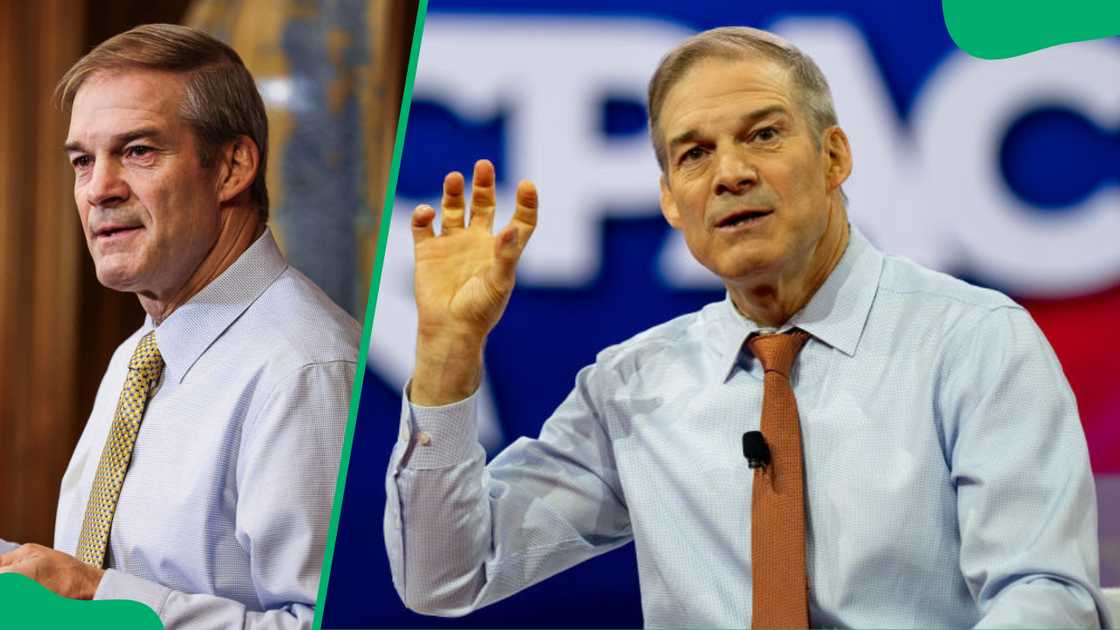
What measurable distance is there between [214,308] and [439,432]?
0.52m

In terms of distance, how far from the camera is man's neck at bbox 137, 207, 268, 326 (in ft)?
7.20

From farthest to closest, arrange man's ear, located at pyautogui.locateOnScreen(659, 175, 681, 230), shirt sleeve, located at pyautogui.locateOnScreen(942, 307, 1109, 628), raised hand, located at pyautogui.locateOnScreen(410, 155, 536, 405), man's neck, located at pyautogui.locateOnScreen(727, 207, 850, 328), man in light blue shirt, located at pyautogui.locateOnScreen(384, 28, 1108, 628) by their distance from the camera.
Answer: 1. man's ear, located at pyautogui.locateOnScreen(659, 175, 681, 230)
2. man's neck, located at pyautogui.locateOnScreen(727, 207, 850, 328)
3. raised hand, located at pyautogui.locateOnScreen(410, 155, 536, 405)
4. man in light blue shirt, located at pyautogui.locateOnScreen(384, 28, 1108, 628)
5. shirt sleeve, located at pyautogui.locateOnScreen(942, 307, 1109, 628)

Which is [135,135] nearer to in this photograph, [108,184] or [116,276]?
[108,184]

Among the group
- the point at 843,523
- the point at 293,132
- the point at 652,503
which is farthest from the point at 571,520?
the point at 293,132

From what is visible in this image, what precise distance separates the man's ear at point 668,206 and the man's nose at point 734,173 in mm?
171

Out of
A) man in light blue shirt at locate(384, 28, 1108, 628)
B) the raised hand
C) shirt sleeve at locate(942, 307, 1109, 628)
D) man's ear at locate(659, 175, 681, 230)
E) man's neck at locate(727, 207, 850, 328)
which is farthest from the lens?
man's ear at locate(659, 175, 681, 230)

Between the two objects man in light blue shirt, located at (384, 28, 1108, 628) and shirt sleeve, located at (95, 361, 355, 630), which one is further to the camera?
shirt sleeve, located at (95, 361, 355, 630)

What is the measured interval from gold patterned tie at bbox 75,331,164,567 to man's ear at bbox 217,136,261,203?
30 centimetres

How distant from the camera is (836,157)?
205cm

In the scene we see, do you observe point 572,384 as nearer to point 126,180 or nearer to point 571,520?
point 571,520

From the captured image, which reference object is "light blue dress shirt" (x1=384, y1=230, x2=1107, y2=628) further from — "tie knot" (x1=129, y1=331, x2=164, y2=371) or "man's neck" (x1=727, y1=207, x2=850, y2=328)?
"tie knot" (x1=129, y1=331, x2=164, y2=371)

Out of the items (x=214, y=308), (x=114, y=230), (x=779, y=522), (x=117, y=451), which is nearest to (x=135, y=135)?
(x=114, y=230)

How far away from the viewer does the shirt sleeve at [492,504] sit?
1966mm

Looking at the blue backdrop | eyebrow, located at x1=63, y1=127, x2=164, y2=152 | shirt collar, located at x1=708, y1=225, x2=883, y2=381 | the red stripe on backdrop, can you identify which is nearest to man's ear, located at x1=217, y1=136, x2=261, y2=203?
eyebrow, located at x1=63, y1=127, x2=164, y2=152
